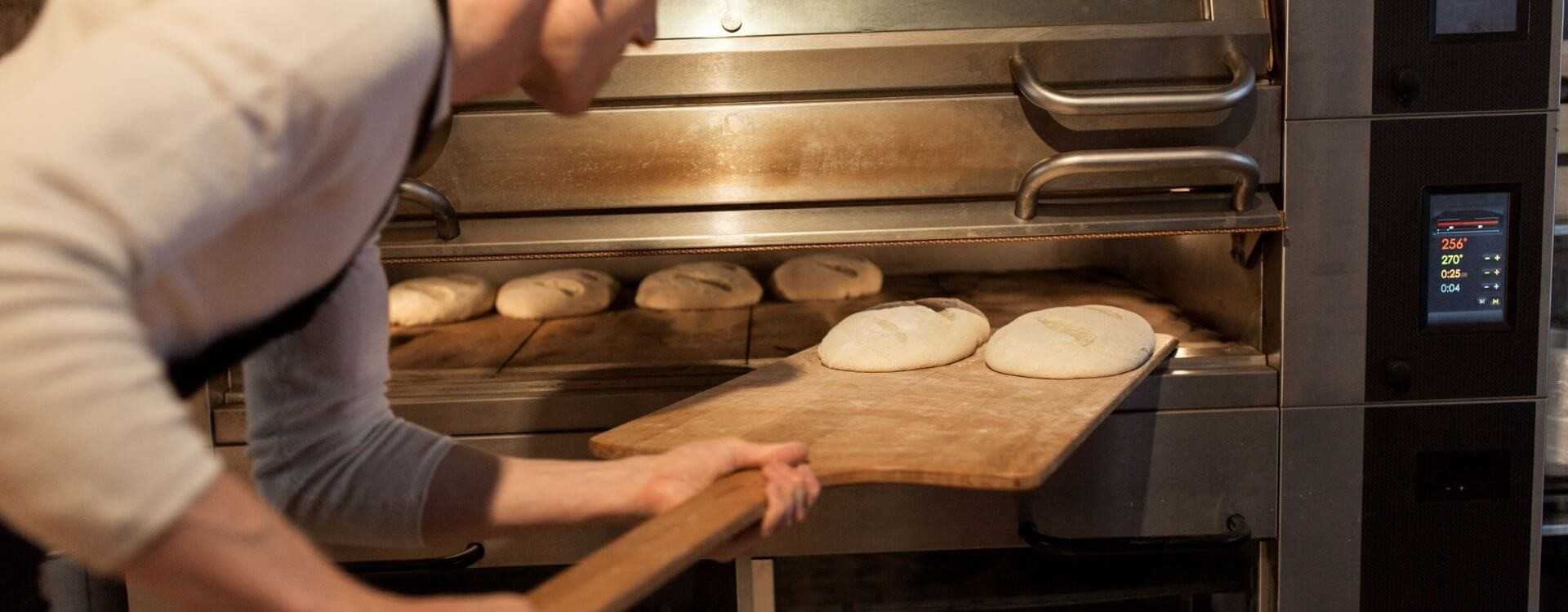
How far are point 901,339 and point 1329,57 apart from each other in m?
0.70

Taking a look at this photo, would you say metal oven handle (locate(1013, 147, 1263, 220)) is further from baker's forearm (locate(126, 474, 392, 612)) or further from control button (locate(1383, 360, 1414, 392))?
baker's forearm (locate(126, 474, 392, 612))

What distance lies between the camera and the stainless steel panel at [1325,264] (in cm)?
174

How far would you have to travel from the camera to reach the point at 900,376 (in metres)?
1.58

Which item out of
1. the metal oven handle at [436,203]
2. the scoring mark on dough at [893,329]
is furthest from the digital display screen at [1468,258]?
the metal oven handle at [436,203]

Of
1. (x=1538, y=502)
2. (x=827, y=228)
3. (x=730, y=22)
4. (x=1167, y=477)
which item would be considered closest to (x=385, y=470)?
(x=827, y=228)

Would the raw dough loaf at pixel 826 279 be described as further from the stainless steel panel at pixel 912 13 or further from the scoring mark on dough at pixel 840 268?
the stainless steel panel at pixel 912 13

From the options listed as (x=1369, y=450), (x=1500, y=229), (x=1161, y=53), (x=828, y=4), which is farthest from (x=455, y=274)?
(x=1500, y=229)

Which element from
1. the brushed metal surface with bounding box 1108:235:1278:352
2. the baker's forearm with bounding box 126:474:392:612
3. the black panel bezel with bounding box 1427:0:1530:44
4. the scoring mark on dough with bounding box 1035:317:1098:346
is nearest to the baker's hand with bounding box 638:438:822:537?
the baker's forearm with bounding box 126:474:392:612

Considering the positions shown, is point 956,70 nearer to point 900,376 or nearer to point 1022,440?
point 900,376

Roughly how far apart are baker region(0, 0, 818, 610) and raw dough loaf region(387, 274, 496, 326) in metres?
1.27

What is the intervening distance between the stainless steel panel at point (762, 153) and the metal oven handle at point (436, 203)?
0.05 meters

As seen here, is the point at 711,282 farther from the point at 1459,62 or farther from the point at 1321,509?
the point at 1459,62

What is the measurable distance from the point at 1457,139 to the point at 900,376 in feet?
2.76

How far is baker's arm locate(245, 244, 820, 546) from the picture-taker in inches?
42.3
